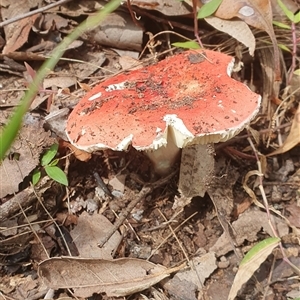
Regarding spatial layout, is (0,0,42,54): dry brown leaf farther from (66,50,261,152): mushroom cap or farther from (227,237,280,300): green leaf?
(227,237,280,300): green leaf

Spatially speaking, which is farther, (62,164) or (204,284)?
(62,164)

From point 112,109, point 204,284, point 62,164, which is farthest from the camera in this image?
A: point 62,164

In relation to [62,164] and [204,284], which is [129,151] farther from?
[204,284]

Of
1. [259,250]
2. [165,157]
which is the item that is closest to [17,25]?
[165,157]

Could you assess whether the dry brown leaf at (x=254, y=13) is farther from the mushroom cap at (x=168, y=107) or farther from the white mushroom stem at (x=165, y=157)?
the white mushroom stem at (x=165, y=157)

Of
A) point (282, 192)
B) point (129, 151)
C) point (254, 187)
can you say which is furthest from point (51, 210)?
point (282, 192)

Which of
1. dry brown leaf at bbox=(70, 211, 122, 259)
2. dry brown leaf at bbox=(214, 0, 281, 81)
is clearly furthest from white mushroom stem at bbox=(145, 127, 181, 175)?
dry brown leaf at bbox=(214, 0, 281, 81)

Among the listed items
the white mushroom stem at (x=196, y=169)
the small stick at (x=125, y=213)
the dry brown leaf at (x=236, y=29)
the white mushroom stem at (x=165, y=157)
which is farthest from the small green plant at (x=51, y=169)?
the dry brown leaf at (x=236, y=29)
